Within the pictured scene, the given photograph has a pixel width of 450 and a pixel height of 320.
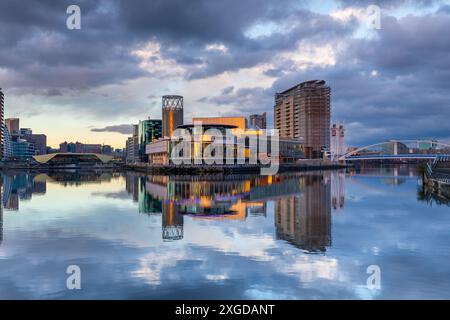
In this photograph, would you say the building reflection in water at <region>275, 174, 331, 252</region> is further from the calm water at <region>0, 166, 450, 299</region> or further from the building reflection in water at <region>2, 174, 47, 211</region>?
the building reflection in water at <region>2, 174, 47, 211</region>

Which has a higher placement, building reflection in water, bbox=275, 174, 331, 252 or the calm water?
building reflection in water, bbox=275, 174, 331, 252

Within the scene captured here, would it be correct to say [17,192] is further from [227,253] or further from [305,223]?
[227,253]

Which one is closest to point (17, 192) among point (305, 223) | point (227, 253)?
point (305, 223)

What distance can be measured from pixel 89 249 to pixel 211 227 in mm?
9672

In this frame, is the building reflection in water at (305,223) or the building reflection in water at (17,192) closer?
the building reflection in water at (305,223)

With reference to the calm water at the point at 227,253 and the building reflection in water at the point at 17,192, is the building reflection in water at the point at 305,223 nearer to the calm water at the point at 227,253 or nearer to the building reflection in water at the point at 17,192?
the calm water at the point at 227,253

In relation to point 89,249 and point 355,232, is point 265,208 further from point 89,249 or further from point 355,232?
point 89,249

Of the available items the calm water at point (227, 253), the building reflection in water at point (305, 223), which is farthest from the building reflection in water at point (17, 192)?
the building reflection in water at point (305, 223)

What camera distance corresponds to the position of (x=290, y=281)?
1571cm

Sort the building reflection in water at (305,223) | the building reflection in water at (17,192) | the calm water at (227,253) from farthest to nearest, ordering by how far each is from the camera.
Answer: the building reflection in water at (17,192), the building reflection in water at (305,223), the calm water at (227,253)

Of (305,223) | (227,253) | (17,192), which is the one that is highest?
(17,192)

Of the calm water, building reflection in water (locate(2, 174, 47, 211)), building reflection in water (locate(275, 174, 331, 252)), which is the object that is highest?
building reflection in water (locate(2, 174, 47, 211))

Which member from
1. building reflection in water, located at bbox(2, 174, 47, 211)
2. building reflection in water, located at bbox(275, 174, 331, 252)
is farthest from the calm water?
building reflection in water, located at bbox(2, 174, 47, 211)
